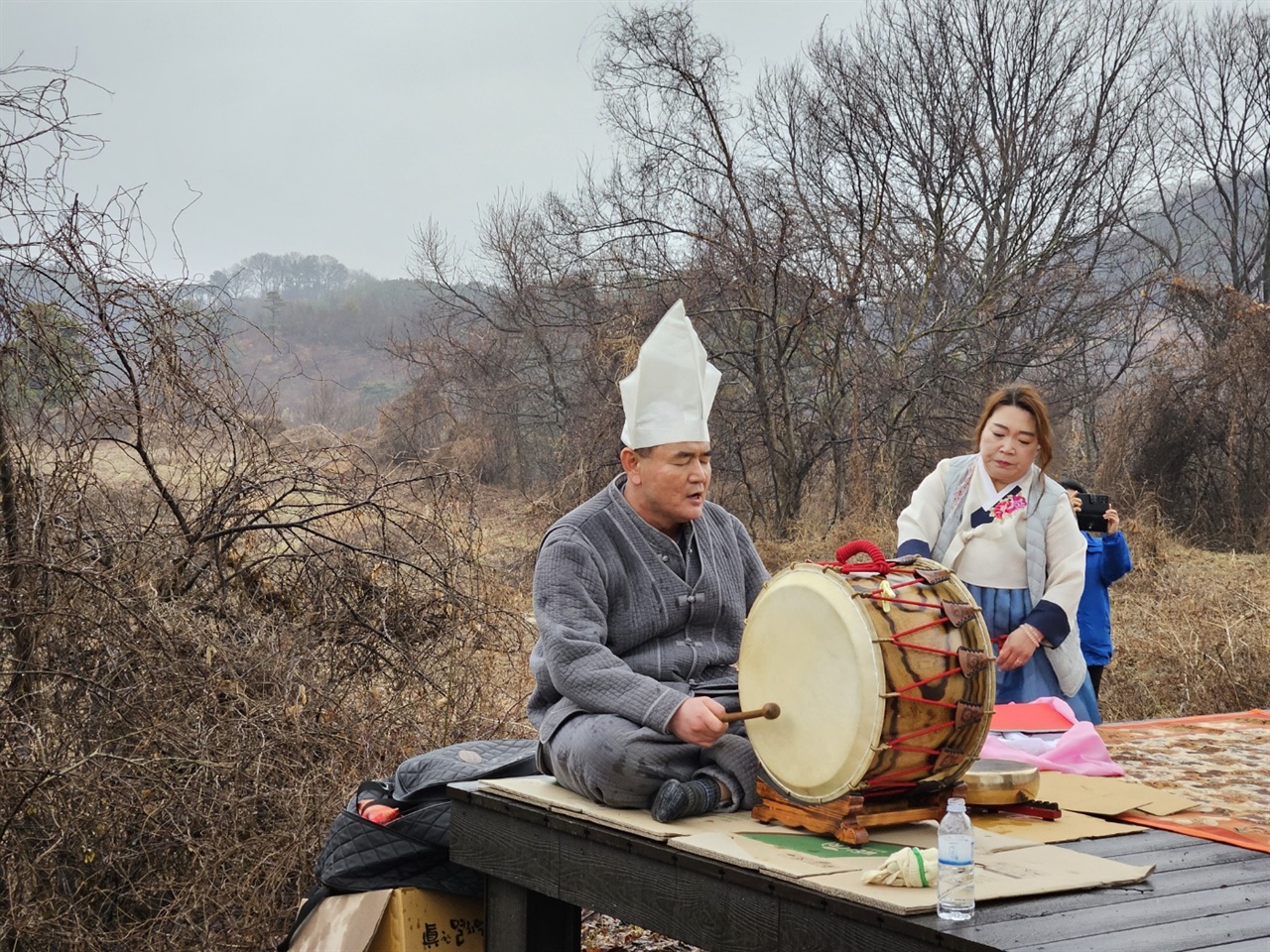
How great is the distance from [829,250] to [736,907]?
459 inches

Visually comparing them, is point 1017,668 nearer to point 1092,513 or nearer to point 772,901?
point 1092,513

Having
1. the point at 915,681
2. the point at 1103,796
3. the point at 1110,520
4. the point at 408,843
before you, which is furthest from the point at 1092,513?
the point at 408,843

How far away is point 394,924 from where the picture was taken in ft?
11.8

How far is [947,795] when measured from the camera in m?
3.19

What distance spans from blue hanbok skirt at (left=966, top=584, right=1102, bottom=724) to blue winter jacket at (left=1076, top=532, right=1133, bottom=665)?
0.92 metres

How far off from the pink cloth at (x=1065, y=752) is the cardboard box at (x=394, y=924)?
1.65 metres

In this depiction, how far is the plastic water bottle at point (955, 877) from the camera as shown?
2.41 m

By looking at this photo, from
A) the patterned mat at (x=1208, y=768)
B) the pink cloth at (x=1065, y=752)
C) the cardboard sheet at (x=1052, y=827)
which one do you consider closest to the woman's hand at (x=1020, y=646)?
the pink cloth at (x=1065, y=752)

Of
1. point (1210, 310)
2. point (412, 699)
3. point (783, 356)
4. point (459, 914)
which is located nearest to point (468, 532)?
point (412, 699)

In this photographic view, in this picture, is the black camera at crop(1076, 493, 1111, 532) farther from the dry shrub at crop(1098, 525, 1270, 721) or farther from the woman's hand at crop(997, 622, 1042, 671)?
the dry shrub at crop(1098, 525, 1270, 721)

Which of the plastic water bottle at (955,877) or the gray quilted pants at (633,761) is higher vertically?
the gray quilted pants at (633,761)

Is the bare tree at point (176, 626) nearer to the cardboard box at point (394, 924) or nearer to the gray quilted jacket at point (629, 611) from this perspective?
the cardboard box at point (394, 924)

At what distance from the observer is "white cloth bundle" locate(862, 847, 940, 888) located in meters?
2.57

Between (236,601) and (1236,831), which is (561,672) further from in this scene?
(236,601)
